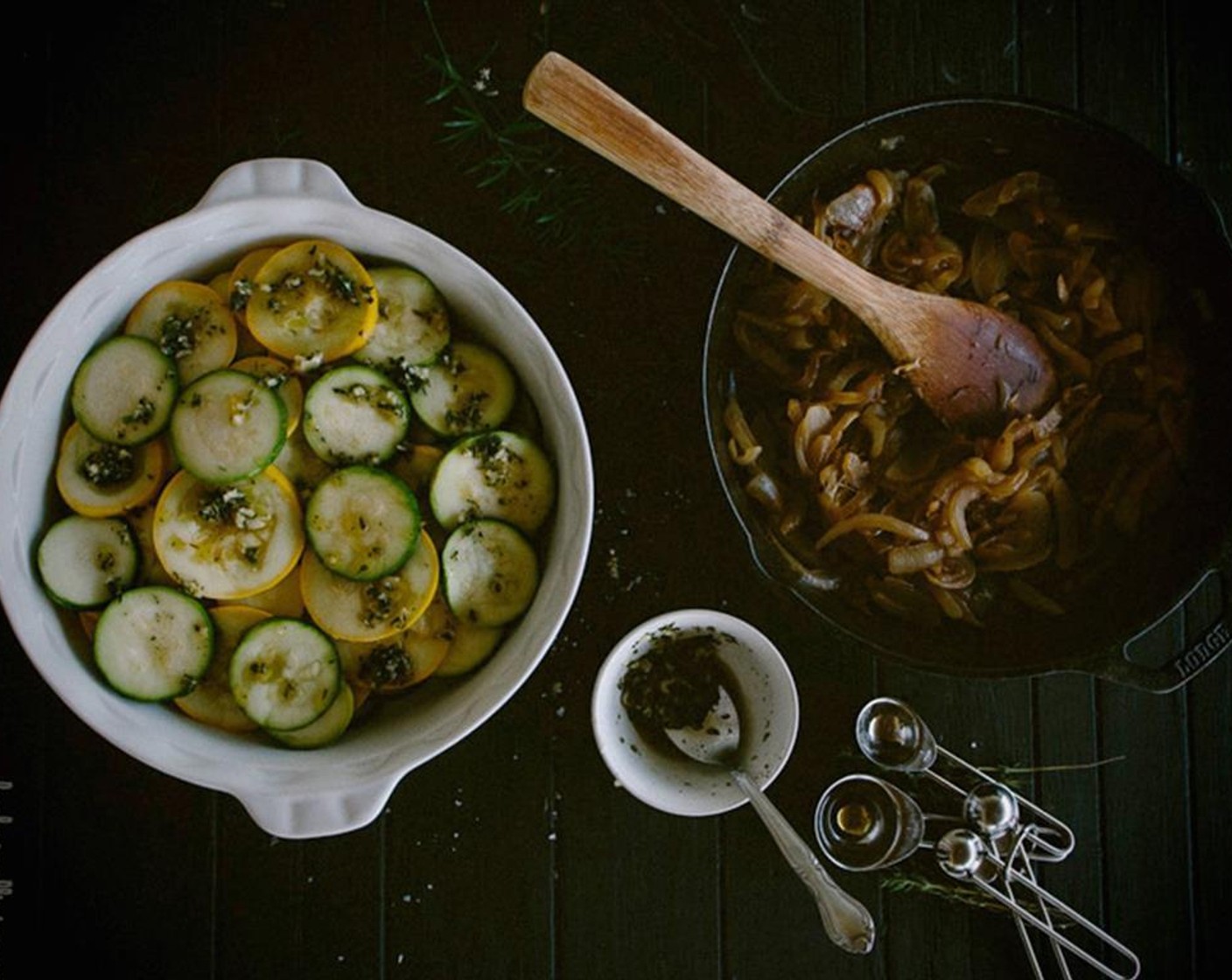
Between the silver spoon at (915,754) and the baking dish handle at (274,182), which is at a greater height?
the baking dish handle at (274,182)

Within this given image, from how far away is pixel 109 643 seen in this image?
120cm

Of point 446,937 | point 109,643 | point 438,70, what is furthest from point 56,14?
point 446,937

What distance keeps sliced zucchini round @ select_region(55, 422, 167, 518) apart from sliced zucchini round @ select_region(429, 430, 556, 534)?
0.30 m

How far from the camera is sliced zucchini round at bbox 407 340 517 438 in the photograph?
49.1 inches

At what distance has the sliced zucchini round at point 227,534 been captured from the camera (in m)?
1.19

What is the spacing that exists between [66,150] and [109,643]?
63 centimetres

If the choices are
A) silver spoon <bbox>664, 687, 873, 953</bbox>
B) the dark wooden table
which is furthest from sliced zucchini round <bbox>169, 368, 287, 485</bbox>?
silver spoon <bbox>664, 687, 873, 953</bbox>

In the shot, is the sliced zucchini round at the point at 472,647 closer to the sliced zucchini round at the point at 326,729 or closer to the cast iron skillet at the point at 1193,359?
the sliced zucchini round at the point at 326,729

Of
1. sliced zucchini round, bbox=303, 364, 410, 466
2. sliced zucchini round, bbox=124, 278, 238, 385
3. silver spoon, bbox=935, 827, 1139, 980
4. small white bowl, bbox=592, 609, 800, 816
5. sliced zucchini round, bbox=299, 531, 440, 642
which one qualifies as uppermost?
sliced zucchini round, bbox=124, 278, 238, 385

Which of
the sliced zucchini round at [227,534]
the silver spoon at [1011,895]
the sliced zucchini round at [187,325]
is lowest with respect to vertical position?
the silver spoon at [1011,895]

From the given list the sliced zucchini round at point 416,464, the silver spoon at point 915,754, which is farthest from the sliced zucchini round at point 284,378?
the silver spoon at point 915,754

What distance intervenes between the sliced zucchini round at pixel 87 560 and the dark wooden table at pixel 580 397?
0.27 m

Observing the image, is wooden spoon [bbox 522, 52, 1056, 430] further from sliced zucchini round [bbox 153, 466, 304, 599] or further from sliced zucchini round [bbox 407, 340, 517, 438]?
sliced zucchini round [bbox 153, 466, 304, 599]

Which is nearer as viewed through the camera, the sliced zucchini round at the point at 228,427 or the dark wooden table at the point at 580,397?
the sliced zucchini round at the point at 228,427
